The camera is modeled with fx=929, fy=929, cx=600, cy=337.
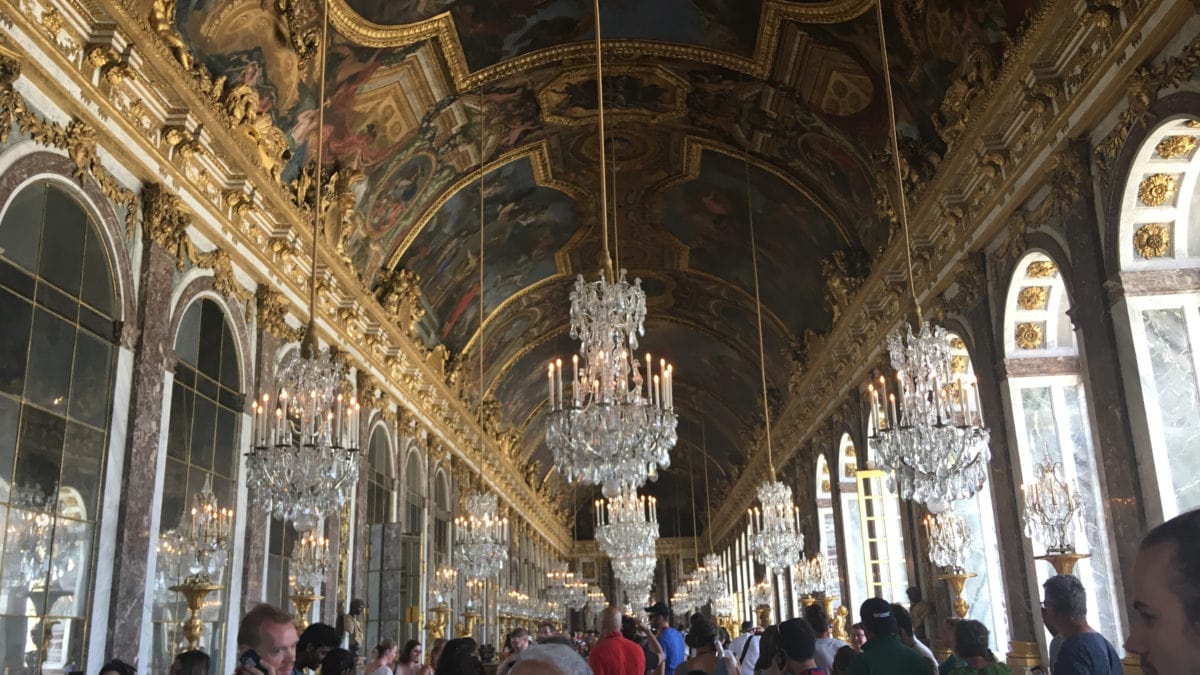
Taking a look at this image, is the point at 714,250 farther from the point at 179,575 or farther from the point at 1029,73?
the point at 179,575

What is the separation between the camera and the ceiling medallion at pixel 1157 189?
7926mm

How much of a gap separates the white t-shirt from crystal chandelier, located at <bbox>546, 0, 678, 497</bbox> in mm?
1681

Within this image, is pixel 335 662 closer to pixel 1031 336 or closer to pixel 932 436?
pixel 932 436

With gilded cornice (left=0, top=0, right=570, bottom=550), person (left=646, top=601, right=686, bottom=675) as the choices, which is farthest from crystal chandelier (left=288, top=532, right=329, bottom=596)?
person (left=646, top=601, right=686, bottom=675)

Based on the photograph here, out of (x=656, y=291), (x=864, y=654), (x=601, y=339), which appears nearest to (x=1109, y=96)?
(x=601, y=339)

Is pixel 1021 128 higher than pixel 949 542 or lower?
higher

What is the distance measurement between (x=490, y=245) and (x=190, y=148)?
11.5 m

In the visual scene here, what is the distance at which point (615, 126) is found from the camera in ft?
59.5

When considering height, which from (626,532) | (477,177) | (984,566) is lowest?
(984,566)

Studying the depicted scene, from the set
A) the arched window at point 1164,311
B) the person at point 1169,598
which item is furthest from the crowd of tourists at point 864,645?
the arched window at point 1164,311

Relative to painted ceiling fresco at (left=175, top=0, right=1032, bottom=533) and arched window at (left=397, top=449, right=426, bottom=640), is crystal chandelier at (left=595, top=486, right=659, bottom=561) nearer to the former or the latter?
painted ceiling fresco at (left=175, top=0, right=1032, bottom=533)

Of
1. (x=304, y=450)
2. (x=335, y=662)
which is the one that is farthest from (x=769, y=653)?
(x=304, y=450)

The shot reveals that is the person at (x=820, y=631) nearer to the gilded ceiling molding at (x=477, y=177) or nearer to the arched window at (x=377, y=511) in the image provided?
the arched window at (x=377, y=511)

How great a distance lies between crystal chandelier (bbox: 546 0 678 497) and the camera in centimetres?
657
